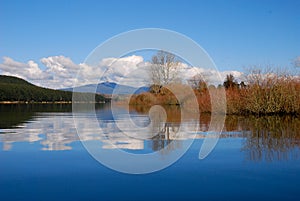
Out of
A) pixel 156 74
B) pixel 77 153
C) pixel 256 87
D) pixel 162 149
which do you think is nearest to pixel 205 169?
pixel 162 149

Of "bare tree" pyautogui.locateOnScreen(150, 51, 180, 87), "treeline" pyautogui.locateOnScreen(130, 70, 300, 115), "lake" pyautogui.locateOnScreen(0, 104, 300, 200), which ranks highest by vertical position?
"bare tree" pyautogui.locateOnScreen(150, 51, 180, 87)

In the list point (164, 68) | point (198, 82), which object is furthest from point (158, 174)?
point (198, 82)

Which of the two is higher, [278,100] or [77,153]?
[278,100]

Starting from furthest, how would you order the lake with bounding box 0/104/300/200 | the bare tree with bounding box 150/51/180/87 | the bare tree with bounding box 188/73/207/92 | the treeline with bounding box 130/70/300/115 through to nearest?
1. the bare tree with bounding box 188/73/207/92
2. the treeline with bounding box 130/70/300/115
3. the bare tree with bounding box 150/51/180/87
4. the lake with bounding box 0/104/300/200

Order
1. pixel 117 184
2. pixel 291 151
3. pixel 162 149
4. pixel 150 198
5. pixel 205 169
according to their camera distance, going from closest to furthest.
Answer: pixel 150 198 → pixel 117 184 → pixel 205 169 → pixel 291 151 → pixel 162 149

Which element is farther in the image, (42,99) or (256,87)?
(42,99)

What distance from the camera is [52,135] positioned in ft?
49.8

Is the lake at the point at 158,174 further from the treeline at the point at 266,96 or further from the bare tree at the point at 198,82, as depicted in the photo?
the bare tree at the point at 198,82

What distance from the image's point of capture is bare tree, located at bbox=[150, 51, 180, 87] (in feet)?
98.4

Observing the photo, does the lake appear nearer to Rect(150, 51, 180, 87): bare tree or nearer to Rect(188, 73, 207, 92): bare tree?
Rect(150, 51, 180, 87): bare tree

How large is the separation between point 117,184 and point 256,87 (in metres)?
27.6

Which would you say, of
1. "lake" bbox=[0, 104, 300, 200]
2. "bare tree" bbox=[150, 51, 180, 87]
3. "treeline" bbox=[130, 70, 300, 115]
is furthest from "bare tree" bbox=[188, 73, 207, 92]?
"lake" bbox=[0, 104, 300, 200]

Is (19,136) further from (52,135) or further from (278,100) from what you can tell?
(278,100)

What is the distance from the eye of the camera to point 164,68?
33.3 metres
